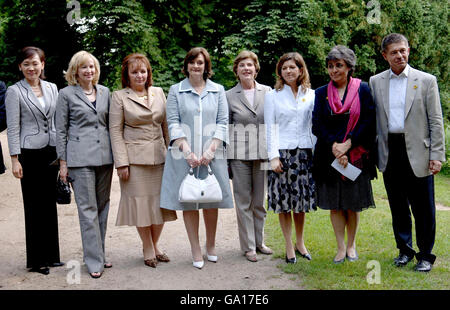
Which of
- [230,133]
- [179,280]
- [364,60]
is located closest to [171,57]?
[364,60]

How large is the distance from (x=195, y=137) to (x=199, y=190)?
0.59 meters

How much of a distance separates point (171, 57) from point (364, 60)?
6341 mm

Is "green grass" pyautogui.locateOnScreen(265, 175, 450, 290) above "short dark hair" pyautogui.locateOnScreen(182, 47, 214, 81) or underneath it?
underneath

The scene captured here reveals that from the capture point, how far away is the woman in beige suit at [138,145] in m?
5.18

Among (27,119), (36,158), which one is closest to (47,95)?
(27,119)

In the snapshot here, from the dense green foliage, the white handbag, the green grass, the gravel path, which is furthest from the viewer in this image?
the dense green foliage

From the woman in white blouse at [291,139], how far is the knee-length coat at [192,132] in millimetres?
529

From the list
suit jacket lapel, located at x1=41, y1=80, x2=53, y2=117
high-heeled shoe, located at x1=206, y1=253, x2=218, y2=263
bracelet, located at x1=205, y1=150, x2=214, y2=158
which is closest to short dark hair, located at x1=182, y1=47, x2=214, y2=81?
bracelet, located at x1=205, y1=150, x2=214, y2=158

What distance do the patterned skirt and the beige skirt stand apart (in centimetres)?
135

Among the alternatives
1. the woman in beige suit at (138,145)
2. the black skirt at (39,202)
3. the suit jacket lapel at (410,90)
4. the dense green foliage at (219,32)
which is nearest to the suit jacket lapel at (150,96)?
the woman in beige suit at (138,145)

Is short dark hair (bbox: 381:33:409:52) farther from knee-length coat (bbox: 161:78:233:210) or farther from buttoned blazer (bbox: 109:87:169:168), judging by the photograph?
buttoned blazer (bbox: 109:87:169:168)

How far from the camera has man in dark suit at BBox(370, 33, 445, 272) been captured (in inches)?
193

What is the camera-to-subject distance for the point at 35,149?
17.0 feet

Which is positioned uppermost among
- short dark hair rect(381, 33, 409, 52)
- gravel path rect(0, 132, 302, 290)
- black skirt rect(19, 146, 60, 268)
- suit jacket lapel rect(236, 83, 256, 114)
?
short dark hair rect(381, 33, 409, 52)
